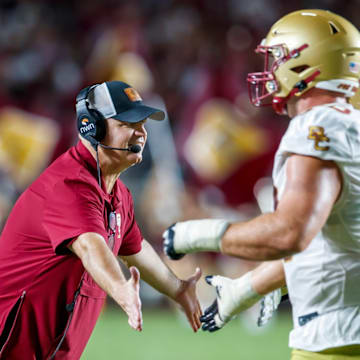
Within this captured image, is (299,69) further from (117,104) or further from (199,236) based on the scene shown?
(117,104)

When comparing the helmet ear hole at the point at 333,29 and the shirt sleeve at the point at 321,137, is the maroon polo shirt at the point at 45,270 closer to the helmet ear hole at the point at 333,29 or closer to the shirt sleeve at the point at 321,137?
the shirt sleeve at the point at 321,137

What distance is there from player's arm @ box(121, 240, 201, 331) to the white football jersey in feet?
2.65

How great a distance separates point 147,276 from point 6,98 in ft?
17.1

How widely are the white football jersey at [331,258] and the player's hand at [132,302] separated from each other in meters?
0.52

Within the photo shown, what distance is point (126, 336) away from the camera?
22.4 feet

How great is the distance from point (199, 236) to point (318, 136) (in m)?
0.49

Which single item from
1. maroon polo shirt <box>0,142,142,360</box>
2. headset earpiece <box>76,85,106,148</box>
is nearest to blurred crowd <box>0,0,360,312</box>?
headset earpiece <box>76,85,106,148</box>

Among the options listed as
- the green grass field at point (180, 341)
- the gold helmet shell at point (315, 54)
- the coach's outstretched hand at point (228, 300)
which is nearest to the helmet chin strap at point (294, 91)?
the gold helmet shell at point (315, 54)

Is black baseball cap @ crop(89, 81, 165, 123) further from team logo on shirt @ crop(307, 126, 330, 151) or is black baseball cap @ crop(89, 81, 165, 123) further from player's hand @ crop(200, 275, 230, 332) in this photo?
team logo on shirt @ crop(307, 126, 330, 151)

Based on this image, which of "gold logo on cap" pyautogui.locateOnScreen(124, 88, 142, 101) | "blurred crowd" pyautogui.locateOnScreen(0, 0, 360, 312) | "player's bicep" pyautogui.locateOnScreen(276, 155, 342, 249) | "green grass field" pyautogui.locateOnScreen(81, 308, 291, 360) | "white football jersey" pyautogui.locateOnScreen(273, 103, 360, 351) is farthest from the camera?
"blurred crowd" pyautogui.locateOnScreen(0, 0, 360, 312)

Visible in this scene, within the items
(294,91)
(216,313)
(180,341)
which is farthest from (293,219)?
(180,341)

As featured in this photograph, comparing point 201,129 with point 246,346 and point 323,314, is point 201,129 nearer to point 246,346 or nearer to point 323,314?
point 246,346

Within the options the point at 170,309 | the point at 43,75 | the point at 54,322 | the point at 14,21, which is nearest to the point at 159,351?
the point at 170,309

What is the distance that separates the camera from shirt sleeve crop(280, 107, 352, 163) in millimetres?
2367
